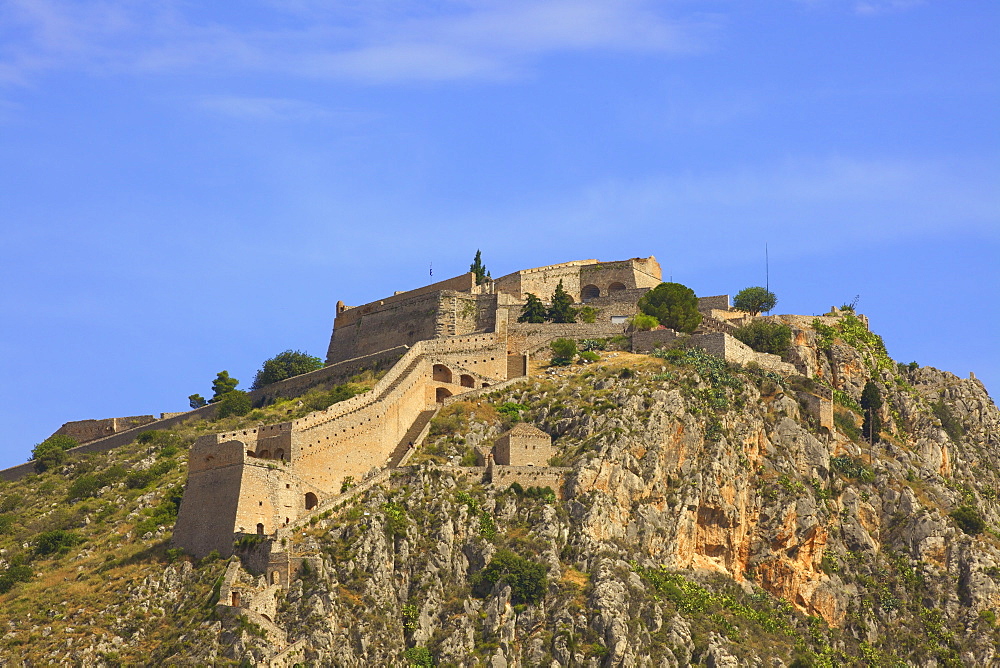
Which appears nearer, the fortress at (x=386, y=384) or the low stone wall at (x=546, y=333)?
the fortress at (x=386, y=384)

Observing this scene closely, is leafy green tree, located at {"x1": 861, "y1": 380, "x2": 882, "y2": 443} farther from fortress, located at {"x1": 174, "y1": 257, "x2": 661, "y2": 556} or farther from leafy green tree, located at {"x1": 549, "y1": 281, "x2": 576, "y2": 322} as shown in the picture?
leafy green tree, located at {"x1": 549, "y1": 281, "x2": 576, "y2": 322}

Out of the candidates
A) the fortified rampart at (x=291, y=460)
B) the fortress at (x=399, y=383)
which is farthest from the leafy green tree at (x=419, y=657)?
the fortified rampart at (x=291, y=460)

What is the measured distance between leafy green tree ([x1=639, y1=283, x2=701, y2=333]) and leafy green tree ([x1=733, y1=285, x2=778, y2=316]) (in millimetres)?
11435

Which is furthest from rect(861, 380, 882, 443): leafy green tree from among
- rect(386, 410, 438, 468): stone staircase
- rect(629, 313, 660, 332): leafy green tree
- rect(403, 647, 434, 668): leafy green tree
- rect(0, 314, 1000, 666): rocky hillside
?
rect(403, 647, 434, 668): leafy green tree

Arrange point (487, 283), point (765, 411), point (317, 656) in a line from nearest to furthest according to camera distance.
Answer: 1. point (317, 656)
2. point (765, 411)
3. point (487, 283)

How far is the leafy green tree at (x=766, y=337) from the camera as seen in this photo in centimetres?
10638

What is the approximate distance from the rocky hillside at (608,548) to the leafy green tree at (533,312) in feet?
25.7

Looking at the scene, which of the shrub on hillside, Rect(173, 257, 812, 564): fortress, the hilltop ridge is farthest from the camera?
the shrub on hillside

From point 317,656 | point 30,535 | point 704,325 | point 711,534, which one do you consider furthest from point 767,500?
point 30,535

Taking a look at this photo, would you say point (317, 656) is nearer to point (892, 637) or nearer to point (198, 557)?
point (198, 557)

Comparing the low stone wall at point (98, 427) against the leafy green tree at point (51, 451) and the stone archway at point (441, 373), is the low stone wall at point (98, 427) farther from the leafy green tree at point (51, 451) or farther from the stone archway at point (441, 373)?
the stone archway at point (441, 373)

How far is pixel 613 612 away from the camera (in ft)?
257

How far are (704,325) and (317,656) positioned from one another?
42.9 metres

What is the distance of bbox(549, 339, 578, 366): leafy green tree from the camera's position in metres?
102
